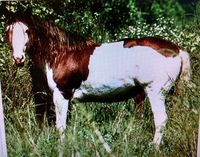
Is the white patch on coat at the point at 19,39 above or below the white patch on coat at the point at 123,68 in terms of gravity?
above

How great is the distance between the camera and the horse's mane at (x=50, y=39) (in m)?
1.41

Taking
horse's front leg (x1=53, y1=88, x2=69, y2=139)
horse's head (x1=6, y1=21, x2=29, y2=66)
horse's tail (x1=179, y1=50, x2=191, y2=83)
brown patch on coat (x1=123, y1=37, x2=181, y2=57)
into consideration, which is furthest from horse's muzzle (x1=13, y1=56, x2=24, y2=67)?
horse's tail (x1=179, y1=50, x2=191, y2=83)

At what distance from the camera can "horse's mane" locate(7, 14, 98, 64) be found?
141cm

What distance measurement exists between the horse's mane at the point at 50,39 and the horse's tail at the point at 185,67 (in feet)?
0.91

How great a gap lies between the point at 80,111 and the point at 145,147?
0.25 meters

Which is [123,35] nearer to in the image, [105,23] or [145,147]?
[105,23]

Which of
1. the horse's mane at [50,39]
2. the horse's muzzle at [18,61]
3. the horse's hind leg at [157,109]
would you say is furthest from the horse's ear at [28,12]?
the horse's hind leg at [157,109]

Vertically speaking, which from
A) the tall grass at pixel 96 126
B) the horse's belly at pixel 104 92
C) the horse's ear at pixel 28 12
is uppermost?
the horse's ear at pixel 28 12

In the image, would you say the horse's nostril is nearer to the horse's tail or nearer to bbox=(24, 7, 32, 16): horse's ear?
→ bbox=(24, 7, 32, 16): horse's ear

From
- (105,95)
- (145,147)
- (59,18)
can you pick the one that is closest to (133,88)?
(105,95)

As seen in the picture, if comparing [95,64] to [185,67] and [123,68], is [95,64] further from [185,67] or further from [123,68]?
[185,67]

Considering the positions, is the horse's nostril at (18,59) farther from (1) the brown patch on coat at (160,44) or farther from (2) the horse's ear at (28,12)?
(1) the brown patch on coat at (160,44)

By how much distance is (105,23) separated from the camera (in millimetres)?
1432

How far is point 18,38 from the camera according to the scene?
1414 millimetres
